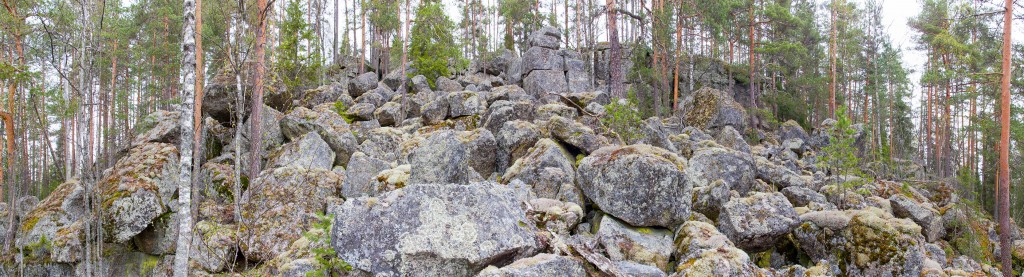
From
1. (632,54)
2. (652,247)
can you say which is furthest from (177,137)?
(632,54)

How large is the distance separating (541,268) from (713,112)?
21412 millimetres

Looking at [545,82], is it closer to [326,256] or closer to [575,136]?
[575,136]

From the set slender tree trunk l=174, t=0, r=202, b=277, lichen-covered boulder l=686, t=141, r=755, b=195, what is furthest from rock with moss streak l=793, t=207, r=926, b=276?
slender tree trunk l=174, t=0, r=202, b=277

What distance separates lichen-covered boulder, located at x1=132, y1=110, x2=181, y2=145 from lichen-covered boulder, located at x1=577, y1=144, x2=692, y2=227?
1258 cm

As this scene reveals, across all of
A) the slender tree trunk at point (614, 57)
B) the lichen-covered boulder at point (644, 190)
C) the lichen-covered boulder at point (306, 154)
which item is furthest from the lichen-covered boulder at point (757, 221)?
the slender tree trunk at point (614, 57)

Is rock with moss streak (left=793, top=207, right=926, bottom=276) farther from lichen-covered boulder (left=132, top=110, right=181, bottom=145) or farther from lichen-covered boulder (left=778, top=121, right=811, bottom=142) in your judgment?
lichen-covered boulder (left=778, top=121, right=811, bottom=142)

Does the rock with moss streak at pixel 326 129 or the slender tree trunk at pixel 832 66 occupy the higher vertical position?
the slender tree trunk at pixel 832 66

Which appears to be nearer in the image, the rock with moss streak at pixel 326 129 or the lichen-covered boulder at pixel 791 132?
the rock with moss streak at pixel 326 129

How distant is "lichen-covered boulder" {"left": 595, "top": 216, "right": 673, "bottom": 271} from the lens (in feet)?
28.7

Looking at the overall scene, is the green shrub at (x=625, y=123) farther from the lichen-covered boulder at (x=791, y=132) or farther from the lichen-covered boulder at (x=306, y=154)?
the lichen-covered boulder at (x=791, y=132)

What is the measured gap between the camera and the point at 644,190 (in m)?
9.32

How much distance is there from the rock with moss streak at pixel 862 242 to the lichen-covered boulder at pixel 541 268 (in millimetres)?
5422

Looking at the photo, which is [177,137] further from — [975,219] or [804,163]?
[975,219]

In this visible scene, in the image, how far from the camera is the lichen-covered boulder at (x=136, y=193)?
1102cm
